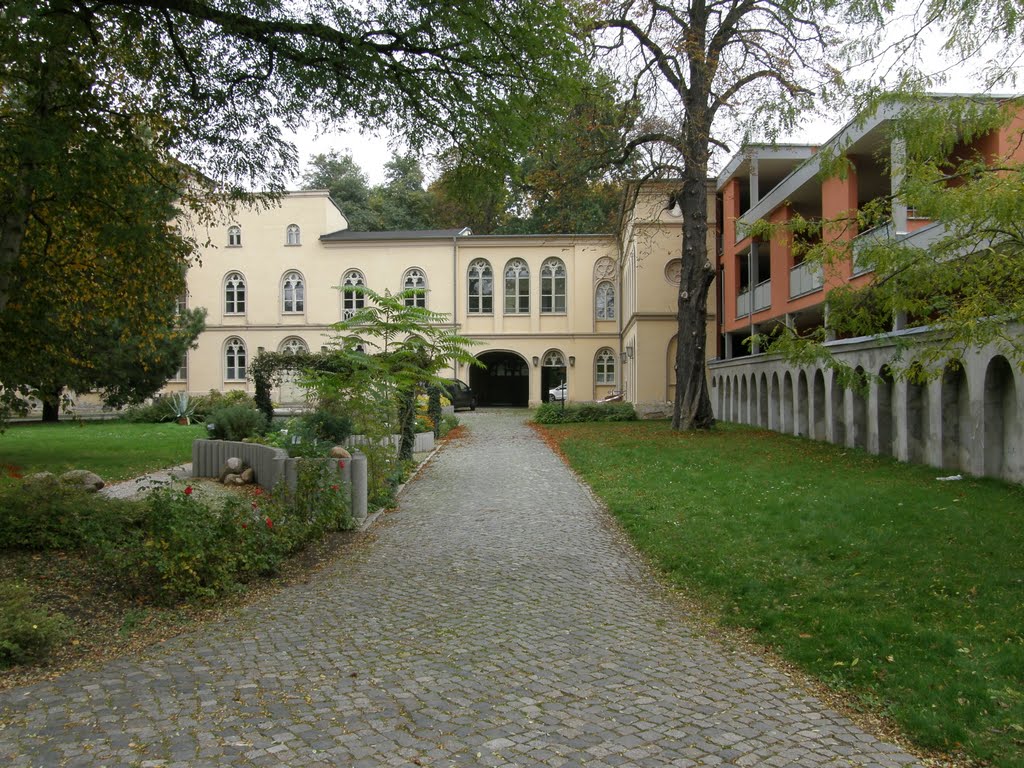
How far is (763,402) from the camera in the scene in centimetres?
2573

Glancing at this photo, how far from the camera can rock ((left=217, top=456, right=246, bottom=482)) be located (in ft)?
45.3

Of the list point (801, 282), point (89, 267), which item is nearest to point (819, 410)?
point (801, 282)

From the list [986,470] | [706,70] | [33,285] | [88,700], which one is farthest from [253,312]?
[88,700]

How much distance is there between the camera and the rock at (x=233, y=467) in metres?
13.8

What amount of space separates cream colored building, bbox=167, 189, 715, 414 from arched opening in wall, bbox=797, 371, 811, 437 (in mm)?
22101

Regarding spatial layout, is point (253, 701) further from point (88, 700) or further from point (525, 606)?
point (525, 606)

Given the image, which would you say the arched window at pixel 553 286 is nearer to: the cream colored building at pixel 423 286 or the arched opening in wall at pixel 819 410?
the cream colored building at pixel 423 286

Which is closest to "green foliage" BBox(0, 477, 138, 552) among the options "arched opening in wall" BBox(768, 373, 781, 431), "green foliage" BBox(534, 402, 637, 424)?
"arched opening in wall" BBox(768, 373, 781, 431)

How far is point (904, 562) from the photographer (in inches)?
277

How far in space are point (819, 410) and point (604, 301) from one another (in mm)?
25566

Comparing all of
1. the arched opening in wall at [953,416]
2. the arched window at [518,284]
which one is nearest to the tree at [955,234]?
the arched opening in wall at [953,416]

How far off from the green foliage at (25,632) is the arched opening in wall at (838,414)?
54.5 feet

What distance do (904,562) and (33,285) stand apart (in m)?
9.91

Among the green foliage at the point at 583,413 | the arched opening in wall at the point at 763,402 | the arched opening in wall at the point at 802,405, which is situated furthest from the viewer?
the green foliage at the point at 583,413
